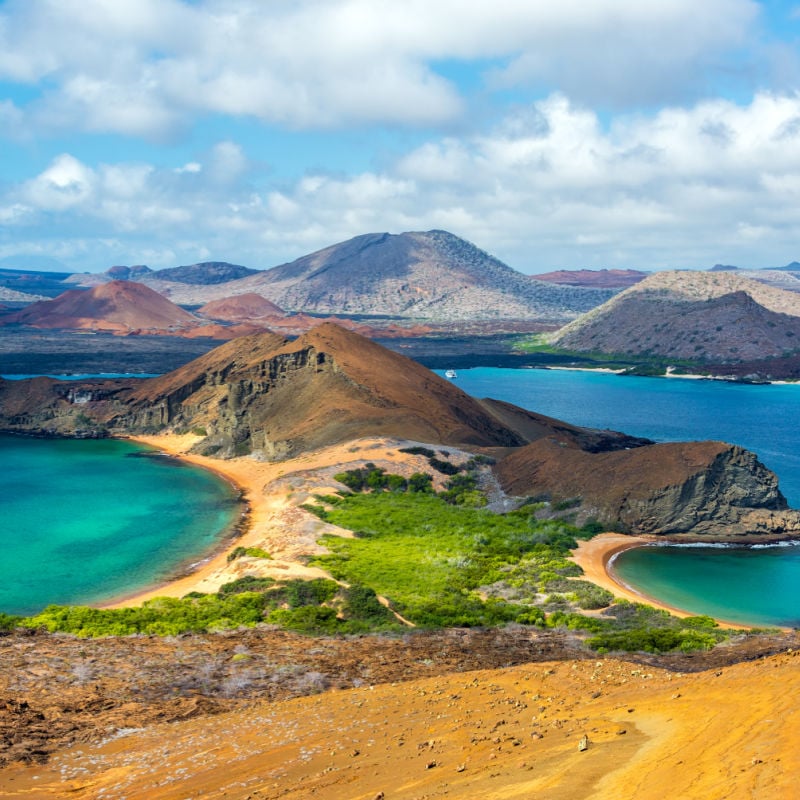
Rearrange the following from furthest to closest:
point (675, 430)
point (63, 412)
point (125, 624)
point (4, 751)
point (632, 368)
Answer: point (632, 368), point (675, 430), point (63, 412), point (125, 624), point (4, 751)

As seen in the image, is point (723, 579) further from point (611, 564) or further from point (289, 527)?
point (289, 527)

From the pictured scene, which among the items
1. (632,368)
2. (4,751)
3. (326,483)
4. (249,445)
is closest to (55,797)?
(4,751)

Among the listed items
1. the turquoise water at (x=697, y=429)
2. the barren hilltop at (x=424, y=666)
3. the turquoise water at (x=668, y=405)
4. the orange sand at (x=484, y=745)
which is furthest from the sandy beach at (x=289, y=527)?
the turquoise water at (x=668, y=405)

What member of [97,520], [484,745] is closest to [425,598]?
[484,745]

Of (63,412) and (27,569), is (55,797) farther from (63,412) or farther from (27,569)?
(63,412)

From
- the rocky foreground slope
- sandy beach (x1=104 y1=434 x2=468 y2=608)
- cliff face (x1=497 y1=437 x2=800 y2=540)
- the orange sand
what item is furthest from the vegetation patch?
the orange sand

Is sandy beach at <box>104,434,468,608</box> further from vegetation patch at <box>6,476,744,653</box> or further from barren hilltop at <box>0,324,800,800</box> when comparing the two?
vegetation patch at <box>6,476,744,653</box>
